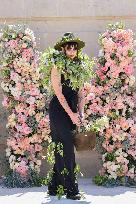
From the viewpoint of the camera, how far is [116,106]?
760 cm

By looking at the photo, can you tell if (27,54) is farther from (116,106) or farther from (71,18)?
(116,106)

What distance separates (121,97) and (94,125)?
1459 millimetres

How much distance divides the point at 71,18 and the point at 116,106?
1.58 m

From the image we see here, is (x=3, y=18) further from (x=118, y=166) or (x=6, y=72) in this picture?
(x=118, y=166)

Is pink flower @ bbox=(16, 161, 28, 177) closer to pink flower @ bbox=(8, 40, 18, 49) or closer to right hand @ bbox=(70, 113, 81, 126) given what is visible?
pink flower @ bbox=(8, 40, 18, 49)

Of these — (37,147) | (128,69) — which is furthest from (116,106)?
(37,147)

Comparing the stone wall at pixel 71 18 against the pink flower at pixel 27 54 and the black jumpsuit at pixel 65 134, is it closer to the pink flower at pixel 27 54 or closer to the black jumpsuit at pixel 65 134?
the pink flower at pixel 27 54

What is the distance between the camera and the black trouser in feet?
19.8

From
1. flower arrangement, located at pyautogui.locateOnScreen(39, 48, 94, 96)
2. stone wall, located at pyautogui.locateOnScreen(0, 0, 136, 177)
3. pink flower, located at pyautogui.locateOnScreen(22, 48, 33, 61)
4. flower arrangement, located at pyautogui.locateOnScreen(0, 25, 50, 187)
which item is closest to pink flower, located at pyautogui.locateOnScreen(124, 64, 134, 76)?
stone wall, located at pyautogui.locateOnScreen(0, 0, 136, 177)

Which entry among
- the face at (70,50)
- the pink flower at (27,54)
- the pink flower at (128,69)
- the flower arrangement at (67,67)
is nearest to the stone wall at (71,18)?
the pink flower at (27,54)

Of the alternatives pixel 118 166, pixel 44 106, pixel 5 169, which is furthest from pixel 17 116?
pixel 118 166

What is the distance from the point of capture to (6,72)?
25.2ft

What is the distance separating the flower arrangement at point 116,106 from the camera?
7.57m

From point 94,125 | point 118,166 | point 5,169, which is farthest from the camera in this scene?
point 5,169
